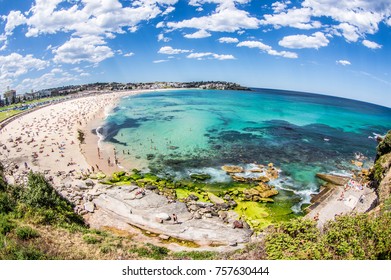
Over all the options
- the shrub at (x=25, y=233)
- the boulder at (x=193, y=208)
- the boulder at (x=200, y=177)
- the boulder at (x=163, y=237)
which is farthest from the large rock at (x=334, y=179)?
the shrub at (x=25, y=233)

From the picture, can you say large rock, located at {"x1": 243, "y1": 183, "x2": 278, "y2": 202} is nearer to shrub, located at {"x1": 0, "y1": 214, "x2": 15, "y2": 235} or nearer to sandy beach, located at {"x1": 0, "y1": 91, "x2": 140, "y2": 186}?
sandy beach, located at {"x1": 0, "y1": 91, "x2": 140, "y2": 186}

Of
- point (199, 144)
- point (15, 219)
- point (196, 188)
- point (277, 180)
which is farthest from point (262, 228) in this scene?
point (199, 144)

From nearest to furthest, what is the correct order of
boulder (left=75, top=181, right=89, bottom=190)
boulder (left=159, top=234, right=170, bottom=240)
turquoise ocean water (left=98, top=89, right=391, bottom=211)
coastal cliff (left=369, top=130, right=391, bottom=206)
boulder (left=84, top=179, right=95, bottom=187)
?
boulder (left=159, top=234, right=170, bottom=240) < coastal cliff (left=369, top=130, right=391, bottom=206) < boulder (left=75, top=181, right=89, bottom=190) < boulder (left=84, top=179, right=95, bottom=187) < turquoise ocean water (left=98, top=89, right=391, bottom=211)

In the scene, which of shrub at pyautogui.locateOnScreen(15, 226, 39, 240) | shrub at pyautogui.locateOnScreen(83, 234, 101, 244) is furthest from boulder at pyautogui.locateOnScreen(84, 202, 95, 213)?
shrub at pyautogui.locateOnScreen(15, 226, 39, 240)

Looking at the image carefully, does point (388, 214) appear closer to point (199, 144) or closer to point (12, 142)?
point (199, 144)

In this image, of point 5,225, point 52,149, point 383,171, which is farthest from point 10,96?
point 383,171

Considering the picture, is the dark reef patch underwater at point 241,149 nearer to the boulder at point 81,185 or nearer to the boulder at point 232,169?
the boulder at point 232,169
